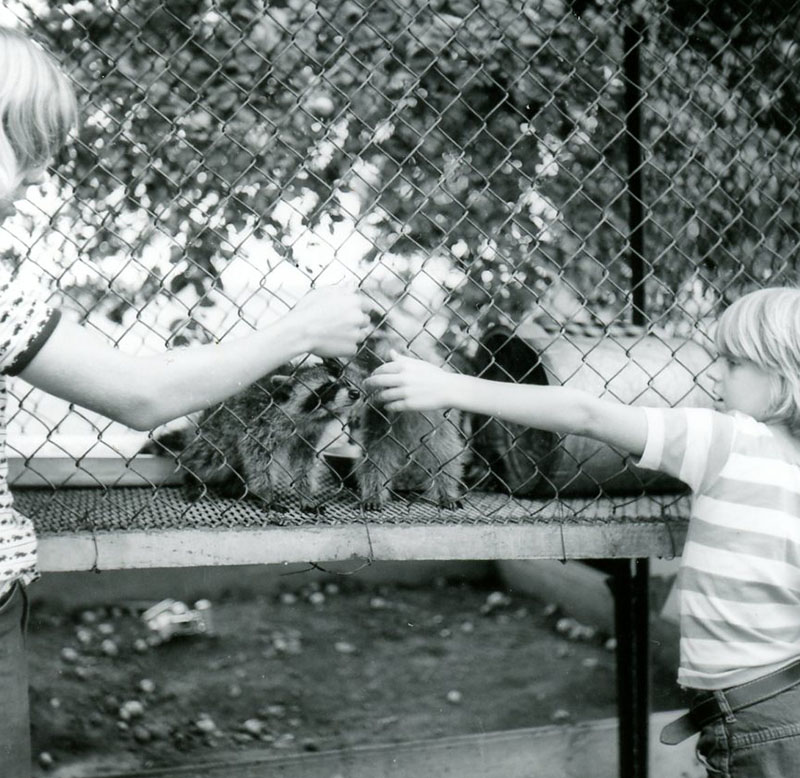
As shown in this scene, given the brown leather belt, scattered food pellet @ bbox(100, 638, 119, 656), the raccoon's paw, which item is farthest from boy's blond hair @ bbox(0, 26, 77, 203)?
scattered food pellet @ bbox(100, 638, 119, 656)

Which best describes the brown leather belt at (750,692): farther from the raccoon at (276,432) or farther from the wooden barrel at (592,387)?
the raccoon at (276,432)

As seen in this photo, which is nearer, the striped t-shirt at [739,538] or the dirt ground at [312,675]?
the striped t-shirt at [739,538]

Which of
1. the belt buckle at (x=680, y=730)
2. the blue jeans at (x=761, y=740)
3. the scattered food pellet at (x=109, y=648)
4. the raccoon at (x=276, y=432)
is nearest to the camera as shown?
the blue jeans at (x=761, y=740)

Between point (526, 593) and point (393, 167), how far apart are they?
9.36 feet

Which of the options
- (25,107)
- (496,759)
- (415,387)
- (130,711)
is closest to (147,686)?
(130,711)

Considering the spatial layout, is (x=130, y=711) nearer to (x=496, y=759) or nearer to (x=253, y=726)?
(x=253, y=726)

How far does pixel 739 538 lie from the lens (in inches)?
84.5

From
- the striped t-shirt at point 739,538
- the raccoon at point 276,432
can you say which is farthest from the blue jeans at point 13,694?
the striped t-shirt at point 739,538

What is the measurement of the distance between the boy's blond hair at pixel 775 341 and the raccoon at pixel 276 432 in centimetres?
127

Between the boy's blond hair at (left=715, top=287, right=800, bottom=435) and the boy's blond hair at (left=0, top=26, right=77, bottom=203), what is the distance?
1.48m

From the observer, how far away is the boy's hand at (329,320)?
6.20ft

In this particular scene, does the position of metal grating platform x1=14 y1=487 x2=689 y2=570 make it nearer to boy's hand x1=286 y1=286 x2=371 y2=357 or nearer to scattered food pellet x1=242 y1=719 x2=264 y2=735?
boy's hand x1=286 y1=286 x2=371 y2=357

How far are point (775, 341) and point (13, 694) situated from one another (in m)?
1.71

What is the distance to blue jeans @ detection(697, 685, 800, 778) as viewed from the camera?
6.84ft
